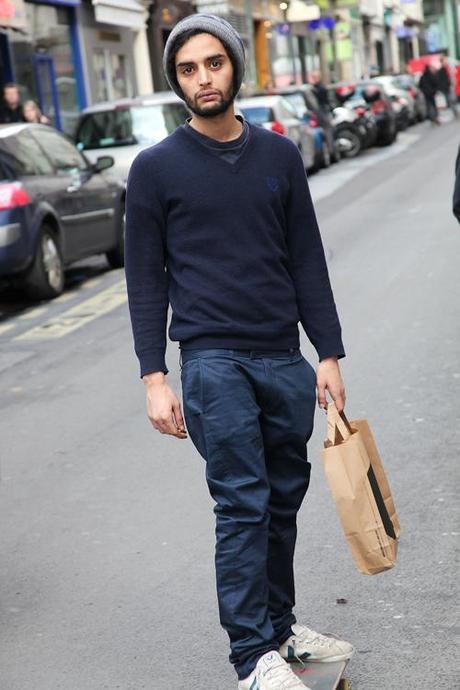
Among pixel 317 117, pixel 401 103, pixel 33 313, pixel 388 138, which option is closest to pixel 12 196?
pixel 33 313

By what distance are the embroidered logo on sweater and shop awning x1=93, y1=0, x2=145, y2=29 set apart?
28.1 m

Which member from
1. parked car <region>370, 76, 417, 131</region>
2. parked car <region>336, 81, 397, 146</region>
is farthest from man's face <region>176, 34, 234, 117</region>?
parked car <region>370, 76, 417, 131</region>

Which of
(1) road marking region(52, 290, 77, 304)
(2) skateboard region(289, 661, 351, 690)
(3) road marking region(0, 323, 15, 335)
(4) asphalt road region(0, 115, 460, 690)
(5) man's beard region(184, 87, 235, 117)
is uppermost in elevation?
(5) man's beard region(184, 87, 235, 117)

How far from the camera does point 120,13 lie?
32.6 meters

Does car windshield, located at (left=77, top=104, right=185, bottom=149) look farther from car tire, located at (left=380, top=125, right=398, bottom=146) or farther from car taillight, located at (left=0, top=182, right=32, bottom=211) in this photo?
car tire, located at (left=380, top=125, right=398, bottom=146)

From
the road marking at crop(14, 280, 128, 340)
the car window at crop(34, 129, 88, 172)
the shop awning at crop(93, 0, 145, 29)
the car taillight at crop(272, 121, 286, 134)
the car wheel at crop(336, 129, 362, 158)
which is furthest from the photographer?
the car wheel at crop(336, 129, 362, 158)

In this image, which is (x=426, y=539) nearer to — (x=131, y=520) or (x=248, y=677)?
(x=131, y=520)

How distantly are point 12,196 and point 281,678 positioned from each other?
30.6ft

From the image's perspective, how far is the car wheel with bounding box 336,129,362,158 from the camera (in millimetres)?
32188

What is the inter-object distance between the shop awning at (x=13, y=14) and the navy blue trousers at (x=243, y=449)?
22135 mm

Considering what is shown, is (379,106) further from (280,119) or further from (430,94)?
(280,119)

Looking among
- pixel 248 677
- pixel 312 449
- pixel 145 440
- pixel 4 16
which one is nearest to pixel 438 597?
pixel 248 677

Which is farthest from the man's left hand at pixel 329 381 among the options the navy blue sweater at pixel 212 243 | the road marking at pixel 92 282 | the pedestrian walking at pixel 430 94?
the pedestrian walking at pixel 430 94

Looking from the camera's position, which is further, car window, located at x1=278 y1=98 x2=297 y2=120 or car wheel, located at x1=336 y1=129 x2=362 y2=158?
car wheel, located at x1=336 y1=129 x2=362 y2=158
